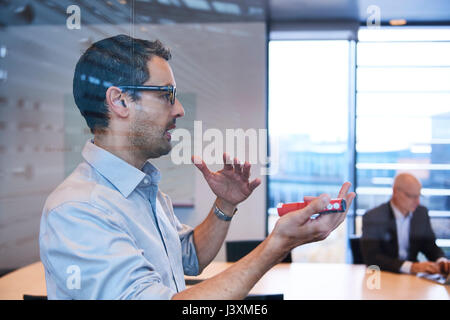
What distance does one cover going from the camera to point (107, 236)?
2.68ft

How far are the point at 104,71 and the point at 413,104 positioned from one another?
2.27 metres

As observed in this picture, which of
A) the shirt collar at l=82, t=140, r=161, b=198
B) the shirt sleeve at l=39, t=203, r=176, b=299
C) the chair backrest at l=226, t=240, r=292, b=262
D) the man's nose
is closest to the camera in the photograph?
the shirt sleeve at l=39, t=203, r=176, b=299

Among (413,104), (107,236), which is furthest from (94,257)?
(413,104)

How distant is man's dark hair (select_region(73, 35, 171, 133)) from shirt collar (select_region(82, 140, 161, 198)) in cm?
10

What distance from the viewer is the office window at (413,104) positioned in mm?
1476

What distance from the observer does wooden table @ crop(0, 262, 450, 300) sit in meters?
1.73

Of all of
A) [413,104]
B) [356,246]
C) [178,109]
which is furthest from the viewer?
[356,246]

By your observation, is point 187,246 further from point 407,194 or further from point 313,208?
point 407,194

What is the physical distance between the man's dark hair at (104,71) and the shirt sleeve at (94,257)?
330 millimetres

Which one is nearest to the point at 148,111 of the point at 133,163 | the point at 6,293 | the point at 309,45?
the point at 133,163

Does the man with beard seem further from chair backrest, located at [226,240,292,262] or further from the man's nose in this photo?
chair backrest, located at [226,240,292,262]

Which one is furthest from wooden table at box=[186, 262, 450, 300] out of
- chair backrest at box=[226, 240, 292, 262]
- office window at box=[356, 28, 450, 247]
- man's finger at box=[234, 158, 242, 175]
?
man's finger at box=[234, 158, 242, 175]

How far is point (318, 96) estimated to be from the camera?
214 centimetres
